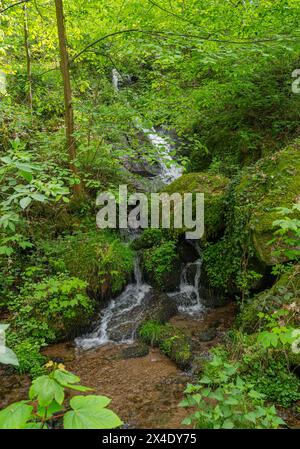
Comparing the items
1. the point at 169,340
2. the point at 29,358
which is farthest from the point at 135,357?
the point at 29,358

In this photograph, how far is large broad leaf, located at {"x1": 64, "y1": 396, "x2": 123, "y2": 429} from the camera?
3.69 feet

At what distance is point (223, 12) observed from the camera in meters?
6.73

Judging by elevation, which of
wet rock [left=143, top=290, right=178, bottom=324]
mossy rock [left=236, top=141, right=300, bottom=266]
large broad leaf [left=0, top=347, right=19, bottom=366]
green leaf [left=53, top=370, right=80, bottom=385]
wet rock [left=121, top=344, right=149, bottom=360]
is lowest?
wet rock [left=121, top=344, right=149, bottom=360]

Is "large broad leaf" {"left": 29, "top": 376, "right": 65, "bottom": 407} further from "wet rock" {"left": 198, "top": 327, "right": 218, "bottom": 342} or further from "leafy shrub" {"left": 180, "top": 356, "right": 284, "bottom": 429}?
"wet rock" {"left": 198, "top": 327, "right": 218, "bottom": 342}

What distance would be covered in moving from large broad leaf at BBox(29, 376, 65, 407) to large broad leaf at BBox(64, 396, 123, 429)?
0.20 feet

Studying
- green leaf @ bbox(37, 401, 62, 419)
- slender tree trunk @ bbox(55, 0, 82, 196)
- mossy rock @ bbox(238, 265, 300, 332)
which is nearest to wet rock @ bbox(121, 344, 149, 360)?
mossy rock @ bbox(238, 265, 300, 332)

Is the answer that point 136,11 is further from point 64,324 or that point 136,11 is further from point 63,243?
point 64,324

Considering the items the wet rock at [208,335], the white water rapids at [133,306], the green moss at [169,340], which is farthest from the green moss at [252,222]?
the green moss at [169,340]

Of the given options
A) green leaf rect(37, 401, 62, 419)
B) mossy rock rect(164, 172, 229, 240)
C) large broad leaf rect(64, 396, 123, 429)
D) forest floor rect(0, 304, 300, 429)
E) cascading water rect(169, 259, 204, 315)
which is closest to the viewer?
large broad leaf rect(64, 396, 123, 429)

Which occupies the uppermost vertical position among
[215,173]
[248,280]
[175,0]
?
[175,0]

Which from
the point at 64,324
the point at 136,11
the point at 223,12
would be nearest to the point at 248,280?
the point at 64,324

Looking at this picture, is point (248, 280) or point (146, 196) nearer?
point (248, 280)

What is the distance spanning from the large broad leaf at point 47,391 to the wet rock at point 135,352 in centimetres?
442
